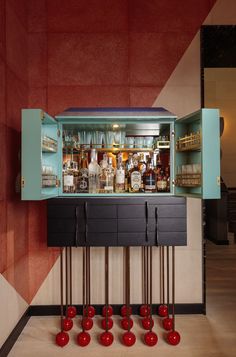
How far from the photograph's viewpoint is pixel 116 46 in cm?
329

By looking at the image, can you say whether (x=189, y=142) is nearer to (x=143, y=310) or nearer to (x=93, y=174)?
(x=93, y=174)

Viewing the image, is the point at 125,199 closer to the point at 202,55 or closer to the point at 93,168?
the point at 93,168

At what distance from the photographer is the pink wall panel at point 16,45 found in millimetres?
2725

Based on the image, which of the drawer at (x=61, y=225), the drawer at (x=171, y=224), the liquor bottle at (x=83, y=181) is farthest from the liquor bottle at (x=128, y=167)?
the drawer at (x=61, y=225)

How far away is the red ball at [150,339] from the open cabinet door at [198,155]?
114cm

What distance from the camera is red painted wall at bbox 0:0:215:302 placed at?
3270 millimetres

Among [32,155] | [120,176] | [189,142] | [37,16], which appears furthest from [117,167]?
[37,16]

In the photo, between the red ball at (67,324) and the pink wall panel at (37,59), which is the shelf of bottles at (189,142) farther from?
the red ball at (67,324)

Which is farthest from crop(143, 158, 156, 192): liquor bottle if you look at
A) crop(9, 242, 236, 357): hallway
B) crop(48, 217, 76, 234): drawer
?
crop(9, 242, 236, 357): hallway

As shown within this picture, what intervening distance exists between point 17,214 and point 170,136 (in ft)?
4.76

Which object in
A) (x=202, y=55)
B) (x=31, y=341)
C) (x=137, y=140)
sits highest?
(x=202, y=55)

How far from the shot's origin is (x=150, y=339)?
270 cm

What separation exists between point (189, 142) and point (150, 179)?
521 millimetres

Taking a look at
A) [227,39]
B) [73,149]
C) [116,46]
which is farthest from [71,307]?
[227,39]
